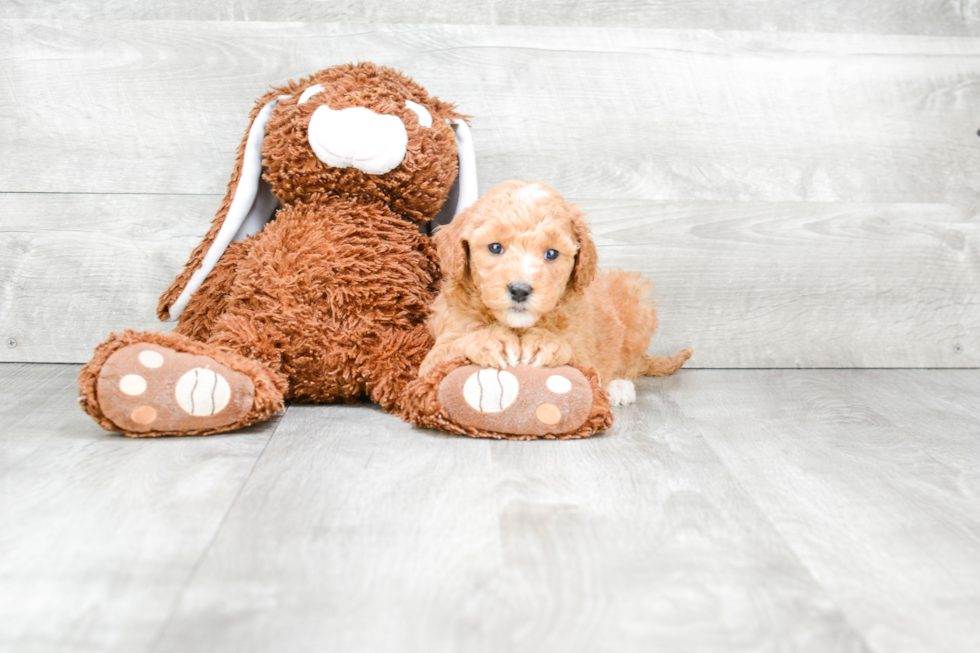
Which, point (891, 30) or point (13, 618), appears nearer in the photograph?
point (13, 618)

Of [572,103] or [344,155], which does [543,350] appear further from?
[572,103]

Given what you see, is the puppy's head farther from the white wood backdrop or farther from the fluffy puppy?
the white wood backdrop

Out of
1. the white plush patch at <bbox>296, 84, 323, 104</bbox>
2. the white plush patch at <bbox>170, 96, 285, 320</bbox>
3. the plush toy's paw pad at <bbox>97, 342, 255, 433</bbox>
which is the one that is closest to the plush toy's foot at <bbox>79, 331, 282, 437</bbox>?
the plush toy's paw pad at <bbox>97, 342, 255, 433</bbox>

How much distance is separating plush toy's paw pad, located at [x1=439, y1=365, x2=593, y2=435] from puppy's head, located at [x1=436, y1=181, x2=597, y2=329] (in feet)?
0.26

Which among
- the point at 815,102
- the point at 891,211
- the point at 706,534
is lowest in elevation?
the point at 706,534

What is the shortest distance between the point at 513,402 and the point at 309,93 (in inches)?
22.8

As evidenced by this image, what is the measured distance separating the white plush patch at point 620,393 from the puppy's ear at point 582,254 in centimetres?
24

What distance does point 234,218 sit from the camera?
1.27 m

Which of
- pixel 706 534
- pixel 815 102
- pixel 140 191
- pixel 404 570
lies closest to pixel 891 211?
pixel 815 102

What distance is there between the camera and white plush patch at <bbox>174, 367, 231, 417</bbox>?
1.05 m

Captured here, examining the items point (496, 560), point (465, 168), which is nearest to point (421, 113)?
point (465, 168)

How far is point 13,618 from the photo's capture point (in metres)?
0.65

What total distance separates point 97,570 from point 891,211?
4.96 feet

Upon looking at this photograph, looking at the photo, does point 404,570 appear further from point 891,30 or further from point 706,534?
point 891,30
